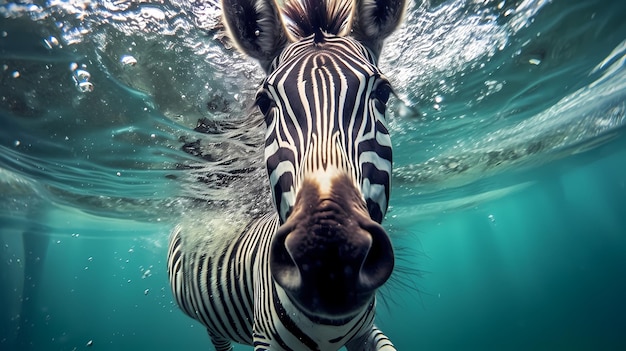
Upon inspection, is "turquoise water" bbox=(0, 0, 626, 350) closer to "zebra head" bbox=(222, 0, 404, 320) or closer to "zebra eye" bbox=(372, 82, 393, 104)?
"zebra eye" bbox=(372, 82, 393, 104)

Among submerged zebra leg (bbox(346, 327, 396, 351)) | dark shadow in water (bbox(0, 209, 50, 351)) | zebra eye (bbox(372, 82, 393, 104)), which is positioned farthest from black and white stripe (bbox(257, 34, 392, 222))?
dark shadow in water (bbox(0, 209, 50, 351))

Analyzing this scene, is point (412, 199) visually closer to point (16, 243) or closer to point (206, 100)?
point (206, 100)

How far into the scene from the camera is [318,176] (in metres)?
1.65

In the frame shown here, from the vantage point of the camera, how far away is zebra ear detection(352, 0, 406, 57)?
2.83m

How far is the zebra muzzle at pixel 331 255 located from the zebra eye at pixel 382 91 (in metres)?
1.05

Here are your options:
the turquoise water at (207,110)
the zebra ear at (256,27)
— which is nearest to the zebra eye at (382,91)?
the turquoise water at (207,110)

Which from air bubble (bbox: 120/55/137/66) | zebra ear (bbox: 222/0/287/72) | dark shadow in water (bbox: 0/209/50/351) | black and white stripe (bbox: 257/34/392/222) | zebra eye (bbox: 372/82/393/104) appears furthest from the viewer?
dark shadow in water (bbox: 0/209/50/351)

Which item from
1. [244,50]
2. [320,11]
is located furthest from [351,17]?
[244,50]

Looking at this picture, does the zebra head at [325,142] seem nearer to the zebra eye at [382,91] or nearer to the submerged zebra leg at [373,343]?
the zebra eye at [382,91]

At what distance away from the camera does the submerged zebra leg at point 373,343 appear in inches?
112

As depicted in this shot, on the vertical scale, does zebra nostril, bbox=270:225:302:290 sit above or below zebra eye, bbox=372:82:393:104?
below

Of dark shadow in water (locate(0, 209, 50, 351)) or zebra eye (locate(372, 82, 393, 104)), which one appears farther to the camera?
dark shadow in water (locate(0, 209, 50, 351))

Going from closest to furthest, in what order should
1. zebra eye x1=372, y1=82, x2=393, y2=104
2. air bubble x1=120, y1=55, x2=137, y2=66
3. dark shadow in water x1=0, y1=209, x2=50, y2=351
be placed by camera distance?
1. zebra eye x1=372, y1=82, x2=393, y2=104
2. air bubble x1=120, y1=55, x2=137, y2=66
3. dark shadow in water x1=0, y1=209, x2=50, y2=351

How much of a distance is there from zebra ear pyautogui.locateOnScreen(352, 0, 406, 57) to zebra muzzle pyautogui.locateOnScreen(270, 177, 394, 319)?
1.89 meters
